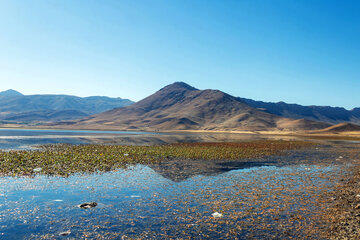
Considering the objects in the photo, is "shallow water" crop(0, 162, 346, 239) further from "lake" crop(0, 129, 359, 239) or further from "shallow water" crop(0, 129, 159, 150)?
"shallow water" crop(0, 129, 159, 150)

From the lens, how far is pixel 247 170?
31031 mm

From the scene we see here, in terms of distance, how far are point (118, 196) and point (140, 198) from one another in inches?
74.9

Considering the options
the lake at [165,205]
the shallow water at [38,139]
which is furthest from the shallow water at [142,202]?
the shallow water at [38,139]

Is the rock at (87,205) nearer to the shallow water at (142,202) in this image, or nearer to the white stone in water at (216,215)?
the shallow water at (142,202)

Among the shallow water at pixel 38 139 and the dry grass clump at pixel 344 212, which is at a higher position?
the dry grass clump at pixel 344 212

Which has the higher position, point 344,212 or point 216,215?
point 344,212

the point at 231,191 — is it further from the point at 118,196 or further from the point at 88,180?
the point at 88,180

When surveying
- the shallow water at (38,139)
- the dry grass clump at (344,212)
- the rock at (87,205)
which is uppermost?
the dry grass clump at (344,212)

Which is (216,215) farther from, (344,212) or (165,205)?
(344,212)

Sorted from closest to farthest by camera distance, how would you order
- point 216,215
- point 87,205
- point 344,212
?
point 216,215
point 344,212
point 87,205

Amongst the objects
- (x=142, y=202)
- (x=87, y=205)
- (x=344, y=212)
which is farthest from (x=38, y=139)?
(x=344, y=212)

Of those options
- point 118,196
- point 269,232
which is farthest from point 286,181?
point 118,196

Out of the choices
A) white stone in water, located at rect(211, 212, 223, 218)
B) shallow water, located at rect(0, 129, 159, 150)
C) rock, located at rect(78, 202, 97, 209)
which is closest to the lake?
white stone in water, located at rect(211, 212, 223, 218)

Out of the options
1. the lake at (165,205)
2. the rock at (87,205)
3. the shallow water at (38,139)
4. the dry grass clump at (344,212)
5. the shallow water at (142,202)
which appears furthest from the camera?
the shallow water at (38,139)
